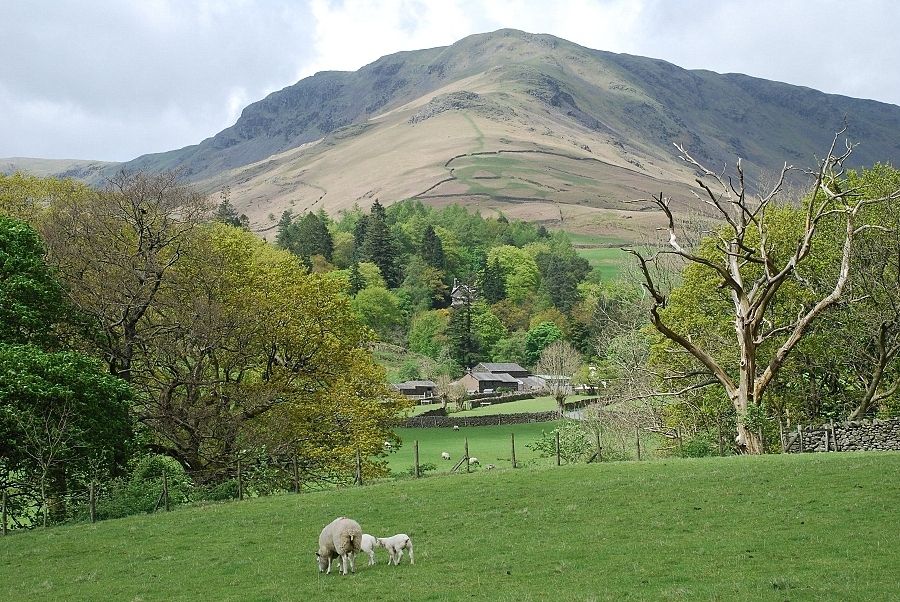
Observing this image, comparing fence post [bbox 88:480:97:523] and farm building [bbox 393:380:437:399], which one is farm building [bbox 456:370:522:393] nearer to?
farm building [bbox 393:380:437:399]

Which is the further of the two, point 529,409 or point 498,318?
point 498,318

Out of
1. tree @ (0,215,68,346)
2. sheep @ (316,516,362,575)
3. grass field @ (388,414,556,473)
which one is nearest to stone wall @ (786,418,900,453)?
sheep @ (316,516,362,575)

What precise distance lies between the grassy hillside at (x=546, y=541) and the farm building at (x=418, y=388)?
9994 cm

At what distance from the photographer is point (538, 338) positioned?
158m

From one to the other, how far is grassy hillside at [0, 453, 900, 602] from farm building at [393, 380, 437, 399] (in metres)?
99.9

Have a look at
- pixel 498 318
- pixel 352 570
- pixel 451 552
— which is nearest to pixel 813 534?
pixel 451 552

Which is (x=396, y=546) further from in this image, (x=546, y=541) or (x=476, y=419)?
(x=476, y=419)

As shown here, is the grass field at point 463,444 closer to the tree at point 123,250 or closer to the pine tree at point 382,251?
the tree at point 123,250

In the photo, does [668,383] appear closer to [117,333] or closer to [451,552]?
[117,333]

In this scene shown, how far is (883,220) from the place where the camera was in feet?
144

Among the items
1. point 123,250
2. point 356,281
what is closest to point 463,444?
point 123,250

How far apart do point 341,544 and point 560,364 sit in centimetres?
11458

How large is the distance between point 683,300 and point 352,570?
105 ft

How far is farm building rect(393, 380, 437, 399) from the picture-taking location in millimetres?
131000
